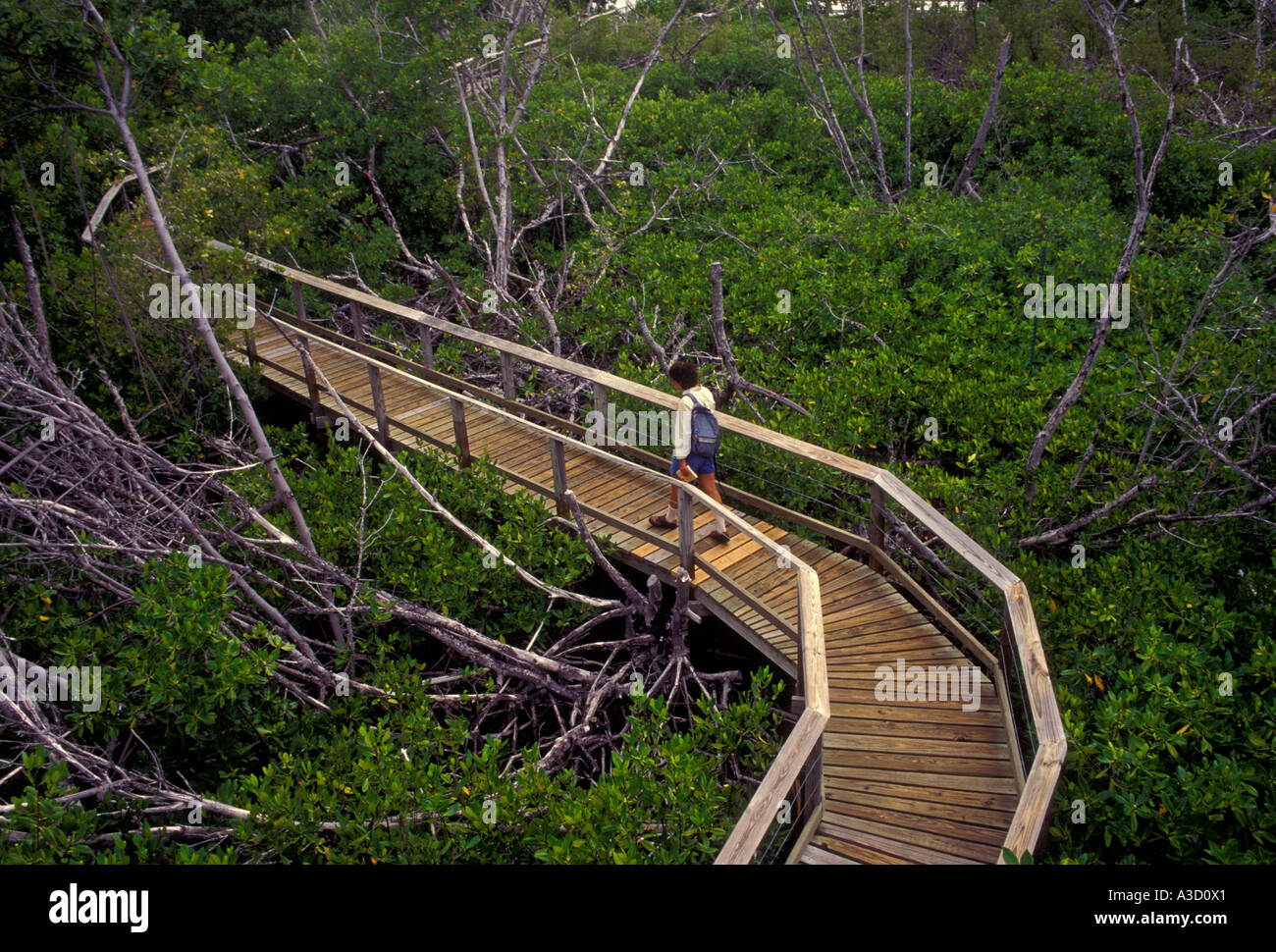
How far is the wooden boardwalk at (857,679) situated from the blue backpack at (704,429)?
86cm

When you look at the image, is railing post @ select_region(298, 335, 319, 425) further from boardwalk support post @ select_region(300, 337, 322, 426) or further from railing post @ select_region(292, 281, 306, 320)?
railing post @ select_region(292, 281, 306, 320)

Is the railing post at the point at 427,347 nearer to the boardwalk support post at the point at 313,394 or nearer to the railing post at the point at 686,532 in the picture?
the boardwalk support post at the point at 313,394

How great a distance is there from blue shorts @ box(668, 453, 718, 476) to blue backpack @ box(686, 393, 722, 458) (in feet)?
0.33

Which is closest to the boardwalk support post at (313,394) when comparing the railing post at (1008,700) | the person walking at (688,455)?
the person walking at (688,455)

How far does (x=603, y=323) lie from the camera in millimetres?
12977

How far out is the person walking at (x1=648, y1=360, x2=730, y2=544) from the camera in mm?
7203

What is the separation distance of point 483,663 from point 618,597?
2.01 metres

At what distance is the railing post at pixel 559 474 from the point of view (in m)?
8.12

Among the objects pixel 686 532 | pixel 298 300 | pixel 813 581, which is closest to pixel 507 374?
pixel 686 532

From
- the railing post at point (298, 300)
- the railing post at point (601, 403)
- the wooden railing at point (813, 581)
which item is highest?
the railing post at point (298, 300)

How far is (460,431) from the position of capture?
29.5 ft

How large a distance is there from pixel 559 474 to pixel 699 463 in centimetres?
136
